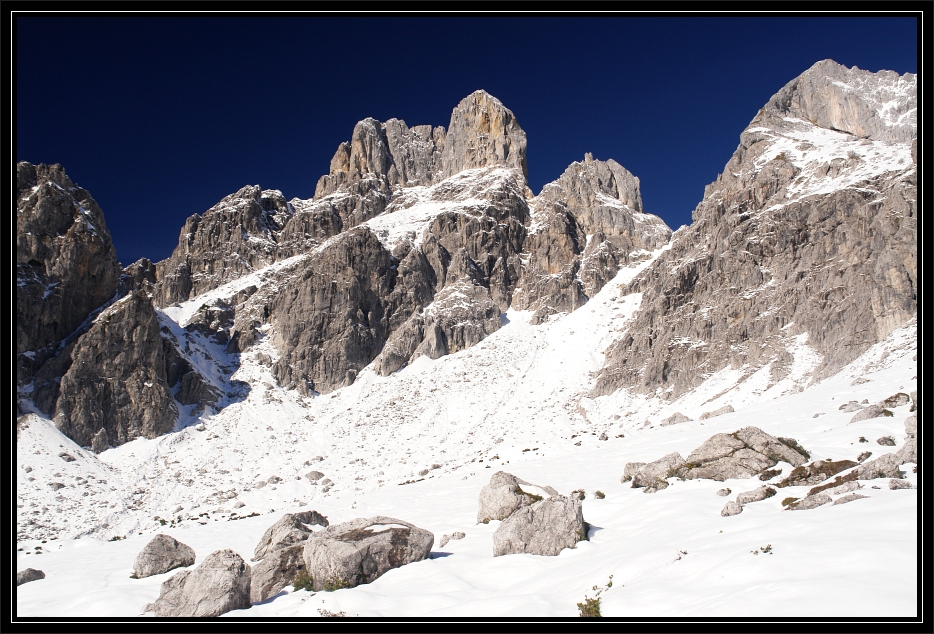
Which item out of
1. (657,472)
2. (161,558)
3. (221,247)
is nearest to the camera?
(161,558)

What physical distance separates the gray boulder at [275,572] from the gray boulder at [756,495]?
10792mm

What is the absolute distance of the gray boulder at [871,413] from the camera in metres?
20.5

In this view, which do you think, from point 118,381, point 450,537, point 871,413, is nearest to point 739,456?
point 871,413

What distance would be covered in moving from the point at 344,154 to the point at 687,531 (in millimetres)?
156876

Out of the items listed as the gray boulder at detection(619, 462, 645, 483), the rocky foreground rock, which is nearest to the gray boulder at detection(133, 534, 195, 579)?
the rocky foreground rock

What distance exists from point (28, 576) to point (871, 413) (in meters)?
28.9

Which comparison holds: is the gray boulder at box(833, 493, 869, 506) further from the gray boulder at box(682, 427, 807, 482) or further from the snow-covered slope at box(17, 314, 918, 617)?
the gray boulder at box(682, 427, 807, 482)

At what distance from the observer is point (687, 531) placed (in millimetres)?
11148

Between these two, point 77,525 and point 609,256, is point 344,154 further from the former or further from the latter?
point 77,525

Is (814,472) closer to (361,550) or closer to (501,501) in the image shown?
(501,501)

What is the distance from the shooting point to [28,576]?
13508 millimetres

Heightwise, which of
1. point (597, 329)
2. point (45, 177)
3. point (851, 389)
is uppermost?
point (45, 177)

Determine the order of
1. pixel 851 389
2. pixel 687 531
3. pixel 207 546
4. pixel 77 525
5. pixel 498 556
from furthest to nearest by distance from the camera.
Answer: pixel 77 525, pixel 851 389, pixel 207 546, pixel 498 556, pixel 687 531

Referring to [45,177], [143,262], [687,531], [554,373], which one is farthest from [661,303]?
[143,262]
